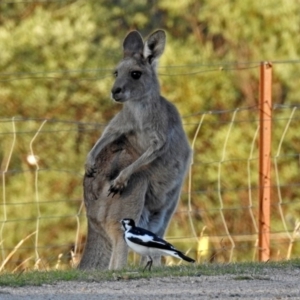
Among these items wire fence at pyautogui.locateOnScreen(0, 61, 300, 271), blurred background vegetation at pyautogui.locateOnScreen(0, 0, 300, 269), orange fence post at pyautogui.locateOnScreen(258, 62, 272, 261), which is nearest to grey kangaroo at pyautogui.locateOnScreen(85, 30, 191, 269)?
orange fence post at pyautogui.locateOnScreen(258, 62, 272, 261)

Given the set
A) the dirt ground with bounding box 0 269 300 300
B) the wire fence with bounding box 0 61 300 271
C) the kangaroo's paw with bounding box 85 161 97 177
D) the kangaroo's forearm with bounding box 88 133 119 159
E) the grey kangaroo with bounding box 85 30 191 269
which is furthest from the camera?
the wire fence with bounding box 0 61 300 271

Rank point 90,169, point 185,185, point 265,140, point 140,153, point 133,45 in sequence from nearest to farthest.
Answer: point 90,169
point 140,153
point 133,45
point 265,140
point 185,185

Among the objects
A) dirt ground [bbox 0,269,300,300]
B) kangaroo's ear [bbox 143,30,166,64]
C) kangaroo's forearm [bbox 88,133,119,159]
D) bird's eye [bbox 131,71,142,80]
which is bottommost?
dirt ground [bbox 0,269,300,300]

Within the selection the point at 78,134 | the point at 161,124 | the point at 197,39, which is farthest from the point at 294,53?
the point at 161,124

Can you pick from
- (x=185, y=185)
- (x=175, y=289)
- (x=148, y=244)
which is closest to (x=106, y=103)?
(x=185, y=185)

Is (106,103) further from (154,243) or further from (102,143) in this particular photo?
(154,243)

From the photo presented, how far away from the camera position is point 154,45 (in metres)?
8.84

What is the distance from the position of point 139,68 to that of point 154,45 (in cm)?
21

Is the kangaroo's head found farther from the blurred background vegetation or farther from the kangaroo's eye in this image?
the blurred background vegetation

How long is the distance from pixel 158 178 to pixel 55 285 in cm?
203

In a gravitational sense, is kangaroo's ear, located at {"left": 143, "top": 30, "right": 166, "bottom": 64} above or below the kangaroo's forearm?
above

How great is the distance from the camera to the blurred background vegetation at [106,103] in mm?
15859

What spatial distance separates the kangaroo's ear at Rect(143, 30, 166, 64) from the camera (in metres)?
8.82

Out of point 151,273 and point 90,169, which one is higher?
point 90,169
